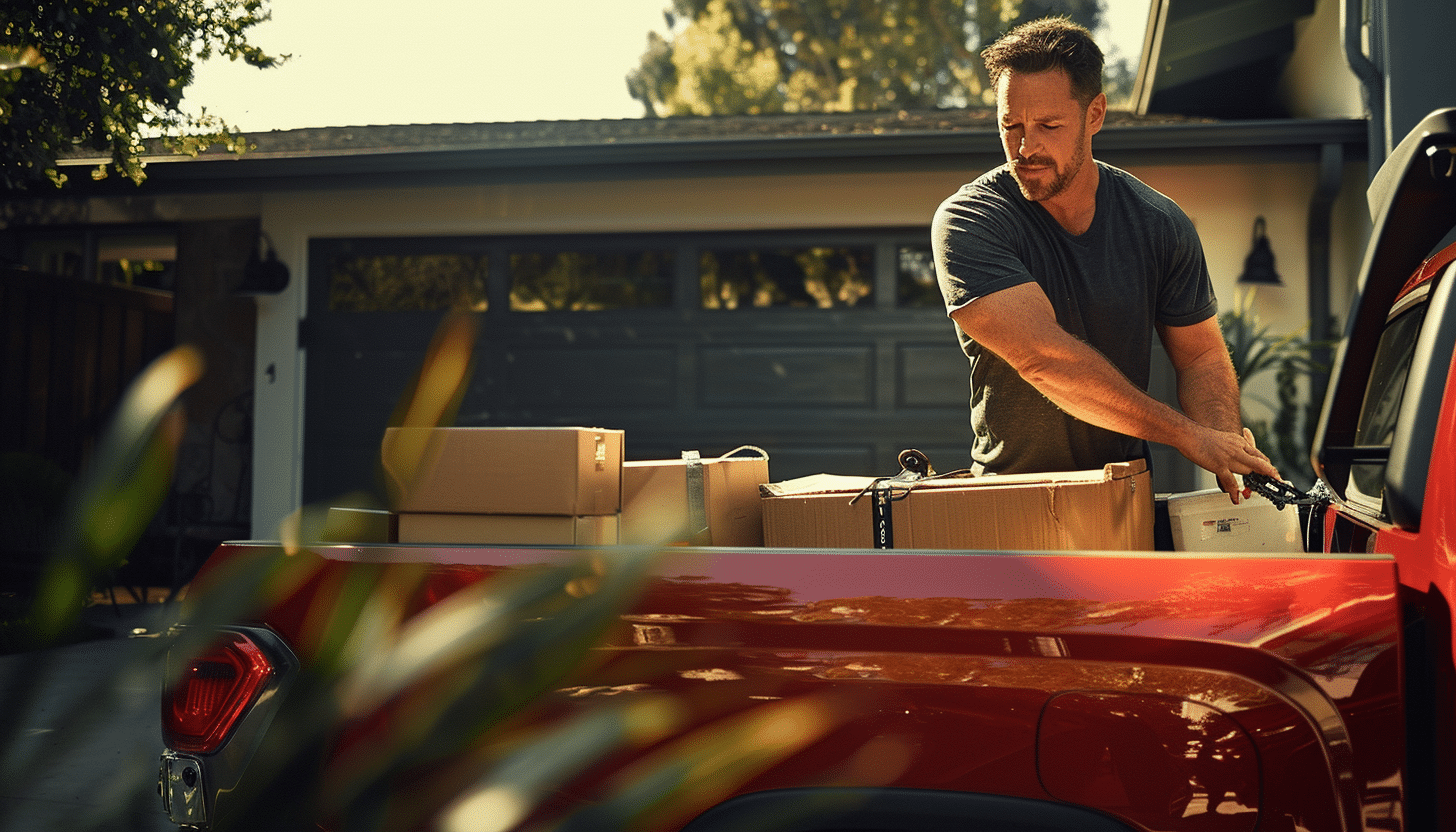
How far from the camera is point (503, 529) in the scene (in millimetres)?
1909

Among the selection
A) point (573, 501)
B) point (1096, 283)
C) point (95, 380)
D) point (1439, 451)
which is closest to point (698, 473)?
point (573, 501)

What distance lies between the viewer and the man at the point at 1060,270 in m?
2.33

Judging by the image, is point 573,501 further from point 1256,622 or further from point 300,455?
point 300,455

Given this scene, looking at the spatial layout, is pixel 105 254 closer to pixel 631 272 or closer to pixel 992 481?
pixel 631 272

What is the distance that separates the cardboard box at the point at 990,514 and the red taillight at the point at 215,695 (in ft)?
2.95

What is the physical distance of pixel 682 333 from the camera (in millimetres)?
8242

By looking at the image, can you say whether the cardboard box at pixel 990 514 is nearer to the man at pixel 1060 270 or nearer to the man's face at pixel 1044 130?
the man at pixel 1060 270

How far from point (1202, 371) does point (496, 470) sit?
5.32ft

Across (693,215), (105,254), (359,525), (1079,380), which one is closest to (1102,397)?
(1079,380)

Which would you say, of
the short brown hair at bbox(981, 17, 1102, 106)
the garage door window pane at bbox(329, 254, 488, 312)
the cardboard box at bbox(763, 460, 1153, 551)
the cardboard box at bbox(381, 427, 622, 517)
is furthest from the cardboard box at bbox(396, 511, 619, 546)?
the garage door window pane at bbox(329, 254, 488, 312)

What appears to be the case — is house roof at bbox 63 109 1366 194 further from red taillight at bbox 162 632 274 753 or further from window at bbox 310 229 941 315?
red taillight at bbox 162 632 274 753

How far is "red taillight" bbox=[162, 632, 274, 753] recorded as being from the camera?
1.56 m

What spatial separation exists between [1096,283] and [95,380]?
9436mm

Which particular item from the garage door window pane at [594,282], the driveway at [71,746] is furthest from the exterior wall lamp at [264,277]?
the driveway at [71,746]
